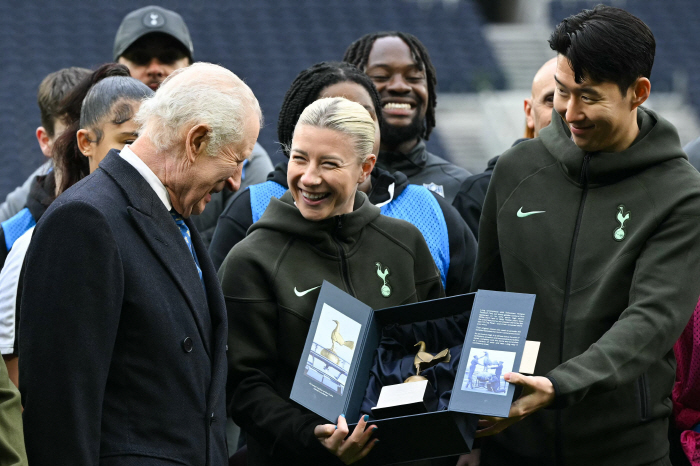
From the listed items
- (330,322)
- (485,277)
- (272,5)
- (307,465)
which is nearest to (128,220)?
(330,322)

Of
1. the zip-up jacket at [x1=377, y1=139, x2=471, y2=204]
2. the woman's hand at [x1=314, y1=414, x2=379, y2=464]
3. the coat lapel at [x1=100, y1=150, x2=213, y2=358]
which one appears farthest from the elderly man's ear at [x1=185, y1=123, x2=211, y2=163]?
the zip-up jacket at [x1=377, y1=139, x2=471, y2=204]

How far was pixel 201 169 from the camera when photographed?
2080 mm

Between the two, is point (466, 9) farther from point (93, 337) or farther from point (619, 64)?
point (93, 337)

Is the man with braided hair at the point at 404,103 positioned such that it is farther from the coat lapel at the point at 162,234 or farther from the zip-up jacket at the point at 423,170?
the coat lapel at the point at 162,234

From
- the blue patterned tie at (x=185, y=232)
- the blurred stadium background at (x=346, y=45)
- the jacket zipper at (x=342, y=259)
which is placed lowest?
the blurred stadium background at (x=346, y=45)

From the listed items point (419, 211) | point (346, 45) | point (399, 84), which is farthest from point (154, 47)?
point (346, 45)

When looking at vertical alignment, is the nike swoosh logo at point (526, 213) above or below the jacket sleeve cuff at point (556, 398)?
above

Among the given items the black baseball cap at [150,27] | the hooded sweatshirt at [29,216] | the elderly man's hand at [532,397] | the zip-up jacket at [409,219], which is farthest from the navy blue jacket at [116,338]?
the black baseball cap at [150,27]

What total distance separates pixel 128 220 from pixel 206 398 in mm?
443

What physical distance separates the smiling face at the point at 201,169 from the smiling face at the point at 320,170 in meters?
0.30

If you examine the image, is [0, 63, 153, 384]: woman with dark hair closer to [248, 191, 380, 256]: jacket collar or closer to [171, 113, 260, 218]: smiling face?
[248, 191, 380, 256]: jacket collar

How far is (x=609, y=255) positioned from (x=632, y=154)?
0.92ft

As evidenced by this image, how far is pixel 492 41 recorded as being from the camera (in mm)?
13664

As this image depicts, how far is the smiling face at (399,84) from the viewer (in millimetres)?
3768
